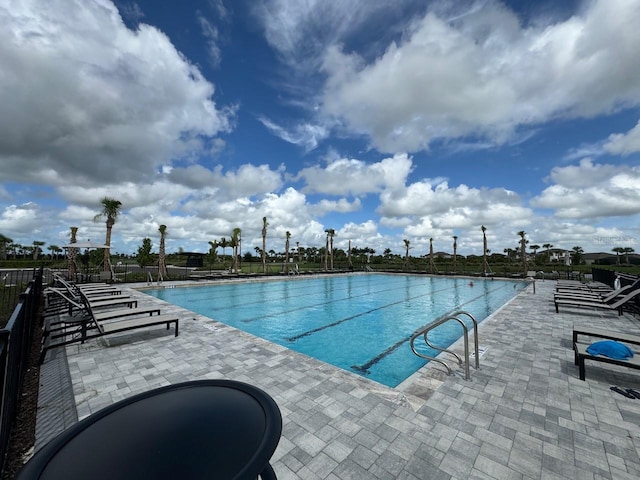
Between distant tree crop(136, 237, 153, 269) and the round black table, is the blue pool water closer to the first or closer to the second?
the round black table

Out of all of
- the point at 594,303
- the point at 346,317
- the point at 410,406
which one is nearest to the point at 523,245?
the point at 594,303

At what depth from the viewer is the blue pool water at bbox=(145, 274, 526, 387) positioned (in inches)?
252

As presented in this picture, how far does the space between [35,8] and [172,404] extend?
903 cm

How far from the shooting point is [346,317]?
33.0 feet

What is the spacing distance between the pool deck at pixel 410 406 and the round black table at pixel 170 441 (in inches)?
53.6

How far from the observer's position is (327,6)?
804cm

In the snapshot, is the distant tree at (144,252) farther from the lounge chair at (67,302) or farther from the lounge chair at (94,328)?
the lounge chair at (94,328)

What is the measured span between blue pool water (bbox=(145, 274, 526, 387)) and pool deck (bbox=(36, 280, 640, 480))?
182 centimetres

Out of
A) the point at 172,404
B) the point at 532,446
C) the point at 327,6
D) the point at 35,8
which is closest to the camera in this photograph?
the point at 172,404

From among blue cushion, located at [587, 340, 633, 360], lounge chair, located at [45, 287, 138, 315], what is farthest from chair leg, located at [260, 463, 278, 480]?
lounge chair, located at [45, 287, 138, 315]

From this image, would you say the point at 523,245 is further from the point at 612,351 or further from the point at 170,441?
the point at 170,441

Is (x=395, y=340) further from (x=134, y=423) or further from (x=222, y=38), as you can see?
(x=222, y=38)

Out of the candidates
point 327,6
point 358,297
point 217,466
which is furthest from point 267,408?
point 358,297

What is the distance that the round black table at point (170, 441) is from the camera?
37.8 inches
